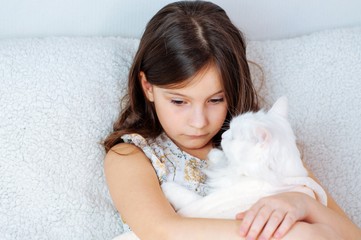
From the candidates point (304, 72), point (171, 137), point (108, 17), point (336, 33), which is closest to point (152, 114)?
point (171, 137)

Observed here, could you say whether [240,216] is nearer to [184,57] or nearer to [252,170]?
[252,170]

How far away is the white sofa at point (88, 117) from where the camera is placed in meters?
1.47

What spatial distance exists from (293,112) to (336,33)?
0.31 metres

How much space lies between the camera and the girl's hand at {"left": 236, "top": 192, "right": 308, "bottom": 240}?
4.07 ft

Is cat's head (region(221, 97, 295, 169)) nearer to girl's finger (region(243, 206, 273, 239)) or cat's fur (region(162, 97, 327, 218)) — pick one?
cat's fur (region(162, 97, 327, 218))

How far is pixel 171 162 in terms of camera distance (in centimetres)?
157

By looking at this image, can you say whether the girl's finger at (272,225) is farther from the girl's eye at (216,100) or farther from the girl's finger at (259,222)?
the girl's eye at (216,100)

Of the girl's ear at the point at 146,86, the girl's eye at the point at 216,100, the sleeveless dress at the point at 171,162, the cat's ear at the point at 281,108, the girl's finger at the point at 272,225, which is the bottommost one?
the sleeveless dress at the point at 171,162

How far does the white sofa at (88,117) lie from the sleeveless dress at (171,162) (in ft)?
0.36

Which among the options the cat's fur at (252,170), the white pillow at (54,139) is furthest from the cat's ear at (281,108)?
the white pillow at (54,139)

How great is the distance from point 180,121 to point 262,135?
0.95 feet

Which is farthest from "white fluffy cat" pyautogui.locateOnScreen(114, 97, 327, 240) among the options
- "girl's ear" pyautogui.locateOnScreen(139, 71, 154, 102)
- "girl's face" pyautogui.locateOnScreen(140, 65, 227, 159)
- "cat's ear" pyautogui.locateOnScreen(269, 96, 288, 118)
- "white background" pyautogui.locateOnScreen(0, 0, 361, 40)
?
"white background" pyautogui.locateOnScreen(0, 0, 361, 40)

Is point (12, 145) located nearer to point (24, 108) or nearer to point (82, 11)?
point (24, 108)

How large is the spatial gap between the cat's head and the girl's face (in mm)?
97
